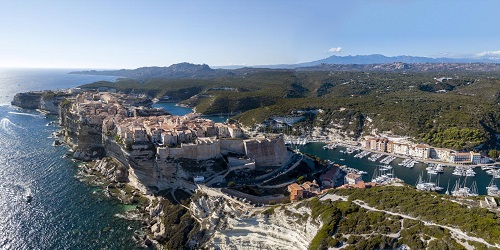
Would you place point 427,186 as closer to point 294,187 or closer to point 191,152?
point 294,187

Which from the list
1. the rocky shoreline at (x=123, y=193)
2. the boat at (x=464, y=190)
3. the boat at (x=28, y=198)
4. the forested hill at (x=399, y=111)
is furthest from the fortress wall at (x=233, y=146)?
the forested hill at (x=399, y=111)

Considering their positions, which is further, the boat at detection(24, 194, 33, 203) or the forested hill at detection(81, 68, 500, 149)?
the forested hill at detection(81, 68, 500, 149)

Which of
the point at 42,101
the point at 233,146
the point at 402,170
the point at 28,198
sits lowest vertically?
the point at 402,170

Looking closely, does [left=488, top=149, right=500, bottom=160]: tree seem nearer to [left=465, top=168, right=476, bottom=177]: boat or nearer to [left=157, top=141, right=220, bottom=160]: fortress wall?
[left=465, top=168, right=476, bottom=177]: boat

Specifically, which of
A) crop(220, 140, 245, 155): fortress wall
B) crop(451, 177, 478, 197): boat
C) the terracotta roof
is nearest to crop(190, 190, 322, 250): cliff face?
the terracotta roof

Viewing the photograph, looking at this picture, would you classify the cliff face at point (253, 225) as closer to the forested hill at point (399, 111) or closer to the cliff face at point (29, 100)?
the forested hill at point (399, 111)

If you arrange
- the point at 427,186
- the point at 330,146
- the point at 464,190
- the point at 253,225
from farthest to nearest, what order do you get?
the point at 330,146
the point at 427,186
the point at 464,190
the point at 253,225

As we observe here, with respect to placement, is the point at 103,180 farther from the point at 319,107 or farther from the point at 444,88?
the point at 444,88

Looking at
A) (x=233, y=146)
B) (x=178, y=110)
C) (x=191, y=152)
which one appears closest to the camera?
(x=191, y=152)

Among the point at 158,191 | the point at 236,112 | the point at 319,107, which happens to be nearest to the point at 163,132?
the point at 158,191

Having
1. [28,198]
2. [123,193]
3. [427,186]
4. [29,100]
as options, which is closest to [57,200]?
[28,198]
